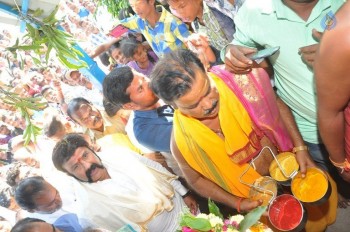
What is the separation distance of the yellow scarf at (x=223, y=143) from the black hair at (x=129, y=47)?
155 cm

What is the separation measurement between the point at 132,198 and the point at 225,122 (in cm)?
92

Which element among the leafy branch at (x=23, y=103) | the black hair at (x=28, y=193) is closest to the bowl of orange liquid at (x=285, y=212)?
the leafy branch at (x=23, y=103)

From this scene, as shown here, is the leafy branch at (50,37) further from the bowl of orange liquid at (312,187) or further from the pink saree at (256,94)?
the bowl of orange liquid at (312,187)

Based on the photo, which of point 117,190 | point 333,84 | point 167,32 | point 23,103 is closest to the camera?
point 333,84

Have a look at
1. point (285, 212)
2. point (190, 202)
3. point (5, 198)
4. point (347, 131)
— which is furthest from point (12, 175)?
point (347, 131)

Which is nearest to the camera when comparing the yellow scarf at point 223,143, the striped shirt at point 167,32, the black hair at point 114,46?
the yellow scarf at point 223,143

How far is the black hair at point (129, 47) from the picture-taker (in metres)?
3.01

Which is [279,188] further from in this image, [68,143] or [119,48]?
[119,48]

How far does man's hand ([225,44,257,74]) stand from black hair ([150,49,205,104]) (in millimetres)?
125

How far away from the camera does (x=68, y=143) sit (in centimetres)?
216

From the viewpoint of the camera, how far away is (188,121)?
5.12 feet

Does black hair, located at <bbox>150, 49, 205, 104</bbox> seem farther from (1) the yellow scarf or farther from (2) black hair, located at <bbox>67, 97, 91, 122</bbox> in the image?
(2) black hair, located at <bbox>67, 97, 91, 122</bbox>

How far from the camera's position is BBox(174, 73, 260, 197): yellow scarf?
153 centimetres

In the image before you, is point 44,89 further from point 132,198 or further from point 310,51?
point 310,51
